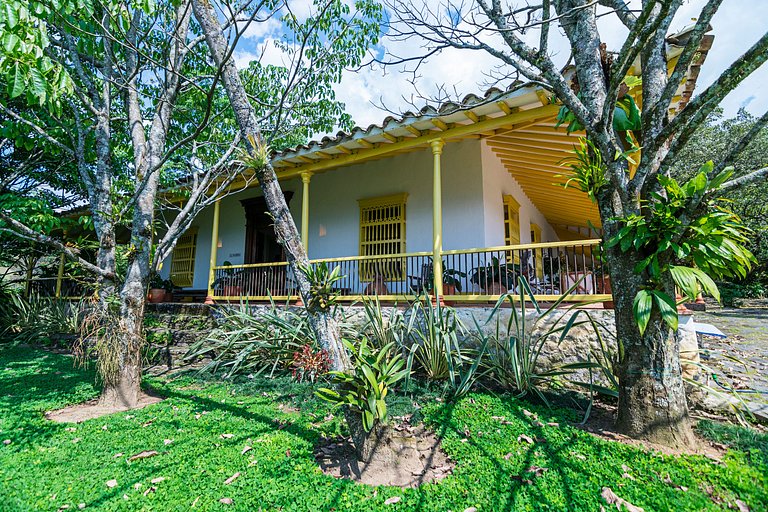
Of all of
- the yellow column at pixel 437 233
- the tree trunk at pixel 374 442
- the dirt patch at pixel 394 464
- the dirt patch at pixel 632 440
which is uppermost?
the yellow column at pixel 437 233

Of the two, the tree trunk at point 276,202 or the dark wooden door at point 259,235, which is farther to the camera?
the dark wooden door at point 259,235

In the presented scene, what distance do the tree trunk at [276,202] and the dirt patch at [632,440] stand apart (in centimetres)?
218

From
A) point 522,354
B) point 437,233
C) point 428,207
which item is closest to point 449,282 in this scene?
point 437,233

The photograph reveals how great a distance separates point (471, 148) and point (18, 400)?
746cm

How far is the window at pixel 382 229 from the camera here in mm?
7477

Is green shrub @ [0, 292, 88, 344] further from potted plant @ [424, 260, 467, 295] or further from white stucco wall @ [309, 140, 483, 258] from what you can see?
potted plant @ [424, 260, 467, 295]

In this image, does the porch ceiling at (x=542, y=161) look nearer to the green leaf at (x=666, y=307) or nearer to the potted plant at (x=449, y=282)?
the green leaf at (x=666, y=307)

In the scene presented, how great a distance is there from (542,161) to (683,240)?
207 inches

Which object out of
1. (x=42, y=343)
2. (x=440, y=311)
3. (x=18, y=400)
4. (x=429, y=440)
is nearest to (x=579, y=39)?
(x=440, y=311)

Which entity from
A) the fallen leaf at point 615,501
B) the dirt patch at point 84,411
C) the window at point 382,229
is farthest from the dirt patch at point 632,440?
the dirt patch at point 84,411

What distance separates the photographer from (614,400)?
12.3ft

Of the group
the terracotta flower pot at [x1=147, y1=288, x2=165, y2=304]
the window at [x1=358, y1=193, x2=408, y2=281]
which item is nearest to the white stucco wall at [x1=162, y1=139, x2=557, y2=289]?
the window at [x1=358, y1=193, x2=408, y2=281]

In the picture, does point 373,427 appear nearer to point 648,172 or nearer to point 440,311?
point 440,311

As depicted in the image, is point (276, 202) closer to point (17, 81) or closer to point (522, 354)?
point (17, 81)
